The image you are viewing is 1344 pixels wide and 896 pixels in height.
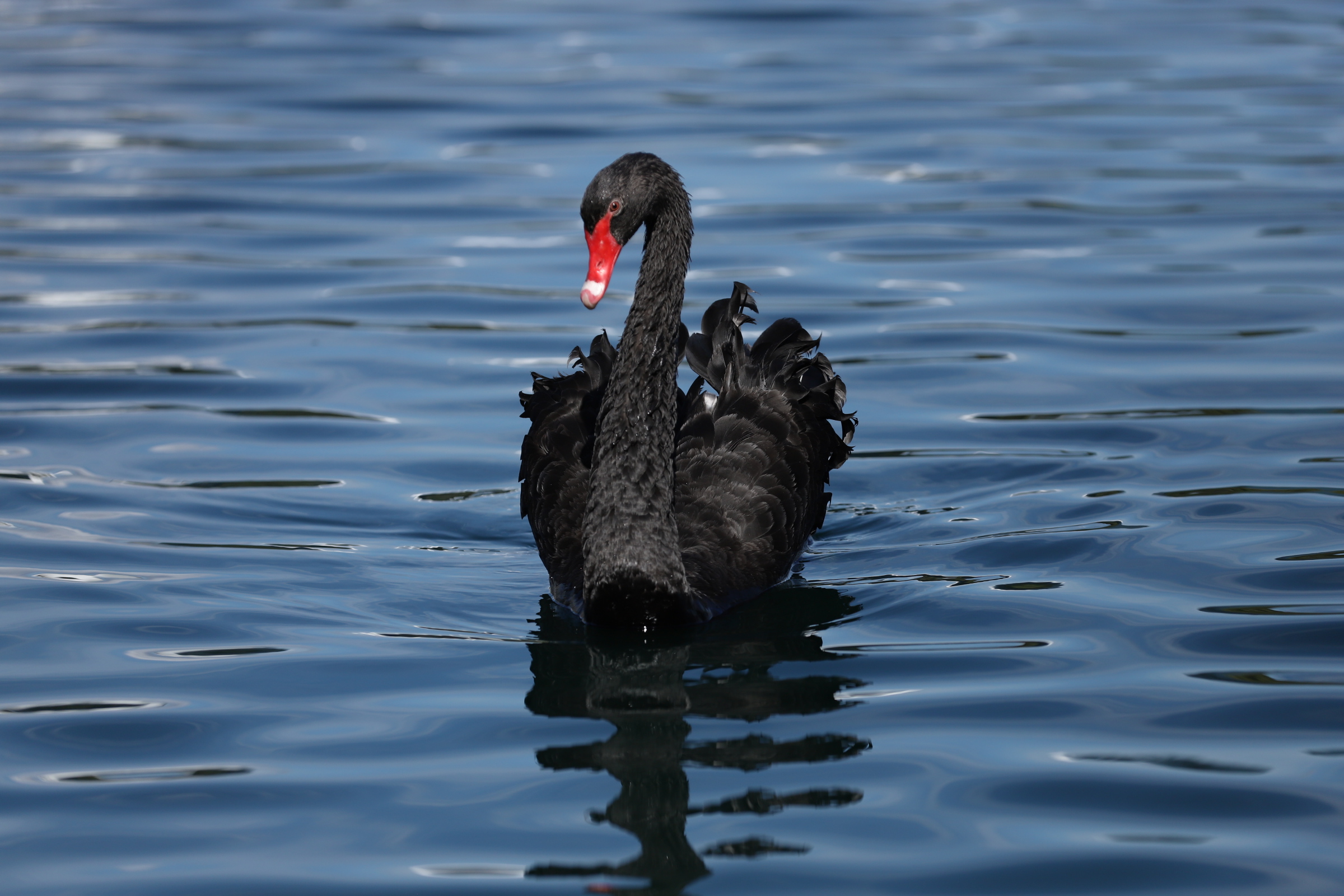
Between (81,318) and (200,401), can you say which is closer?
(200,401)

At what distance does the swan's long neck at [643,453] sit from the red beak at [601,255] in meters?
0.19

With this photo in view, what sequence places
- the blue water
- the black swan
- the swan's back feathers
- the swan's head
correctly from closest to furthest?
1. the blue water
2. the swan's head
3. the black swan
4. the swan's back feathers

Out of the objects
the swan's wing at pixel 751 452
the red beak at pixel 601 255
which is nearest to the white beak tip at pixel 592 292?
the red beak at pixel 601 255

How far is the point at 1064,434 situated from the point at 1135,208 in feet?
17.2

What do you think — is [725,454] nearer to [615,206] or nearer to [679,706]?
[615,206]

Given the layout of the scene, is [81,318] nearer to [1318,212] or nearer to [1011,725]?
[1011,725]

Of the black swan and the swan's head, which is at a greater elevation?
the swan's head

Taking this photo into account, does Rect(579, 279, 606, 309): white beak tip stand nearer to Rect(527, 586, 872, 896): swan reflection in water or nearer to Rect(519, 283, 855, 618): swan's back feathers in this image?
Rect(519, 283, 855, 618): swan's back feathers

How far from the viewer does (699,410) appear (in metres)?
6.89

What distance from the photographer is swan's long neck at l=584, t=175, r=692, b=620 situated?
5.73 meters

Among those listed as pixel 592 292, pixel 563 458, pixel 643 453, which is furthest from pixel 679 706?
pixel 563 458

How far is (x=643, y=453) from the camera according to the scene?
5.88m

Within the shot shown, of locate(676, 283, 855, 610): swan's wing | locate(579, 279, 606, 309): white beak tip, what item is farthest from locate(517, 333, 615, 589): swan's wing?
locate(579, 279, 606, 309): white beak tip

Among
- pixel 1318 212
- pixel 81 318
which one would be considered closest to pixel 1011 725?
pixel 81 318
